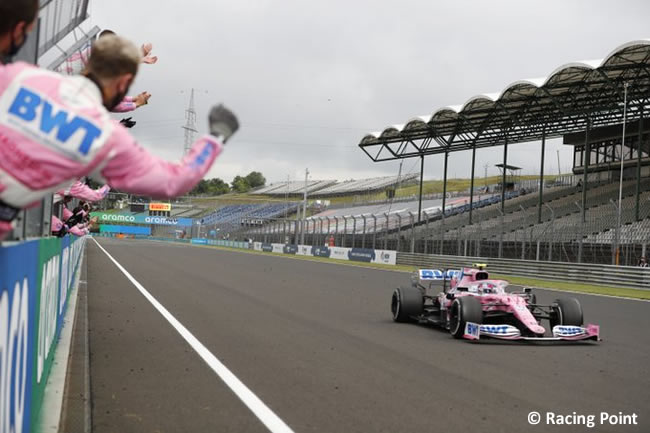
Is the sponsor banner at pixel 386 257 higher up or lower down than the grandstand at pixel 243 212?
lower down

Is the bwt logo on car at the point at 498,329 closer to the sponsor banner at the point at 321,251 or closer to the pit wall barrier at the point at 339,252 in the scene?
the pit wall barrier at the point at 339,252

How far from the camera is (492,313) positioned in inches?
399

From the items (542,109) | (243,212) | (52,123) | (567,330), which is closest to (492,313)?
(567,330)

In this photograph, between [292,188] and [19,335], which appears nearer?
[19,335]

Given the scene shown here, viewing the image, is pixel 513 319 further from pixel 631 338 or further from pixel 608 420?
pixel 608 420

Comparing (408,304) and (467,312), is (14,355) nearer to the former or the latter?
(467,312)

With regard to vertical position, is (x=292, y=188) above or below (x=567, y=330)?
above

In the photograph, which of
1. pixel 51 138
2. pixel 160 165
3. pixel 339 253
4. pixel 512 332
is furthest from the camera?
pixel 339 253

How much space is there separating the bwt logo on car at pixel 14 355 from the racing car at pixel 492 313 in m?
6.80

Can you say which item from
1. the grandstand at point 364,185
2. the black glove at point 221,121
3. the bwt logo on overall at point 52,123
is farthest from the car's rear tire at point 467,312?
the grandstand at point 364,185

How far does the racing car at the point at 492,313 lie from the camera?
959 cm

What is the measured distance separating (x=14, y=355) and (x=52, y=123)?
120 cm

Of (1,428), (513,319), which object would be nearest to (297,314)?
(513,319)

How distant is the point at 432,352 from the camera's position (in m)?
8.57
